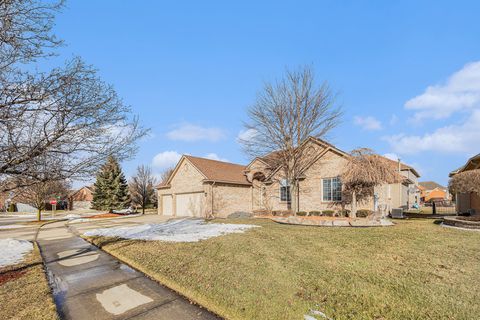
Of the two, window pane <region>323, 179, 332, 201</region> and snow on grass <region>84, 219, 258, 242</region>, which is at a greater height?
window pane <region>323, 179, 332, 201</region>

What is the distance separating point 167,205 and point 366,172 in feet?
66.7

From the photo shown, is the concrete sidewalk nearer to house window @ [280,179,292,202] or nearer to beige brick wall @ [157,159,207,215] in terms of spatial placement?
beige brick wall @ [157,159,207,215]

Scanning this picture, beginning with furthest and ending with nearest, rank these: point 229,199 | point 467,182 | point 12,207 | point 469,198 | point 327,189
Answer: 1. point 12,207
2. point 229,199
3. point 327,189
4. point 469,198
5. point 467,182

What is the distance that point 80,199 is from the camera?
57.5m

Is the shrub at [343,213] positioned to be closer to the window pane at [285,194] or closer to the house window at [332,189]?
the house window at [332,189]

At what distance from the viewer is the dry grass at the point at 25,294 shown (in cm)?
451

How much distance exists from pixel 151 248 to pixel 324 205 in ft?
47.4

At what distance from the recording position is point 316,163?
2041 centimetres

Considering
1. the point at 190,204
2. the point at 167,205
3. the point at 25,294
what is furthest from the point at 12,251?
the point at 167,205

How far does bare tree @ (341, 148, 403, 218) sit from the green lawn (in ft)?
17.4

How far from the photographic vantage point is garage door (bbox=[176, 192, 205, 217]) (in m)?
23.4

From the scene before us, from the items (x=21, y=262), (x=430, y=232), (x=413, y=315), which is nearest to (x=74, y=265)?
(x=21, y=262)

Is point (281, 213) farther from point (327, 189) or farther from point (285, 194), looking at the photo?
point (327, 189)

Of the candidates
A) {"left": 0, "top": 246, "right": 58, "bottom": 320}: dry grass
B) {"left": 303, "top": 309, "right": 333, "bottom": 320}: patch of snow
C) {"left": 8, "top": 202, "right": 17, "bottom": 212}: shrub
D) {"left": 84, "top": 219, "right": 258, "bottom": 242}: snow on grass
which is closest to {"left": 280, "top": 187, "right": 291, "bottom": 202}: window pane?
{"left": 84, "top": 219, "right": 258, "bottom": 242}: snow on grass
